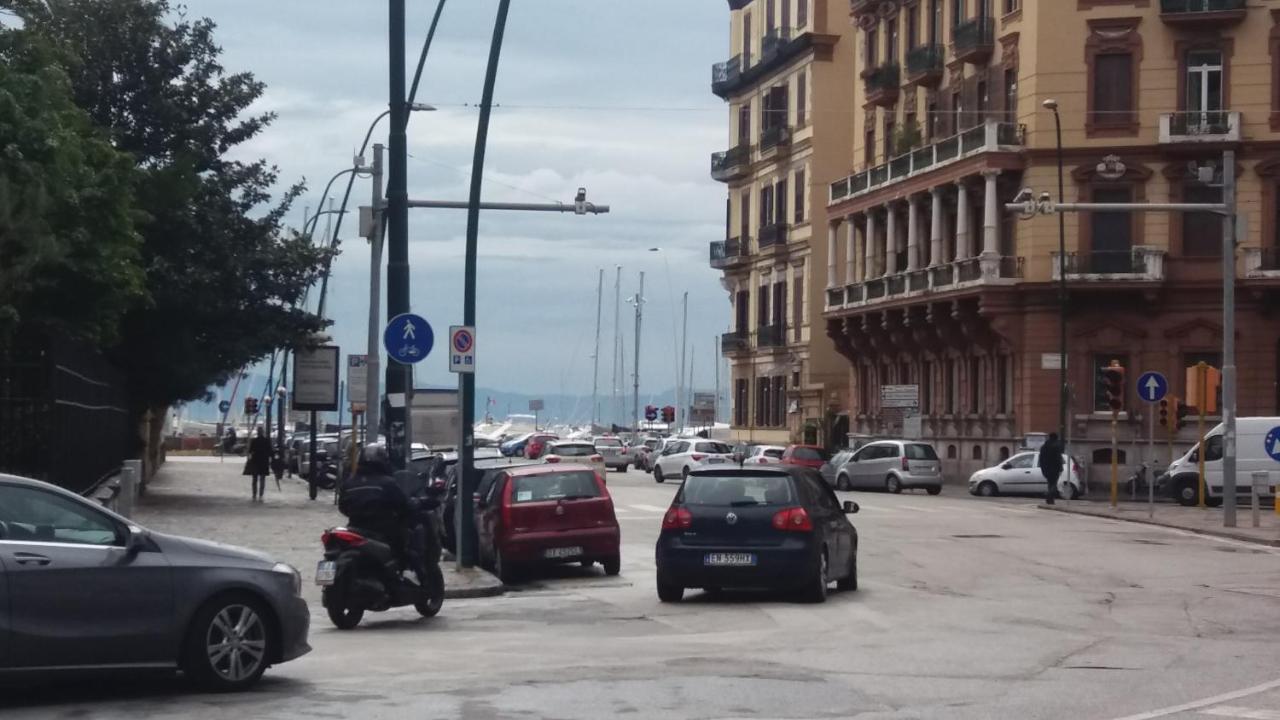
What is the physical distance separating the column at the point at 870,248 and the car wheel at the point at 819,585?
51.7 meters

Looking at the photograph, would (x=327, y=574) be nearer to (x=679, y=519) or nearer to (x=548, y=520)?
(x=679, y=519)

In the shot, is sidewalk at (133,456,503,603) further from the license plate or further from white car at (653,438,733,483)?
white car at (653,438,733,483)

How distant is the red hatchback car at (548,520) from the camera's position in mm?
23922

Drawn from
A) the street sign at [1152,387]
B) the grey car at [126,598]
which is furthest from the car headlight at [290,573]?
the street sign at [1152,387]

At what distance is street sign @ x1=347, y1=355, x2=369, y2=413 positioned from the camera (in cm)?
4553

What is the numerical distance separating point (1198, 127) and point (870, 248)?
16379 mm

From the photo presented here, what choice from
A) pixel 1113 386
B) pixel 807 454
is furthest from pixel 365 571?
pixel 807 454

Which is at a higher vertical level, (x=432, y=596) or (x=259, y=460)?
(x=259, y=460)

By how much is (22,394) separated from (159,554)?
32.8 feet

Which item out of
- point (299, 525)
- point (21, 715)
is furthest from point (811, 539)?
point (299, 525)

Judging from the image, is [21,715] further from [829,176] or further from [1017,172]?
[829,176]

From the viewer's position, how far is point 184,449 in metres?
123

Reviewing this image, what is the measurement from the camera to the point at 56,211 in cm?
2903

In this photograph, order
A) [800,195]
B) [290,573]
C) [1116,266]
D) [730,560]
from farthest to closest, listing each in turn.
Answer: [800,195] → [1116,266] → [730,560] → [290,573]
